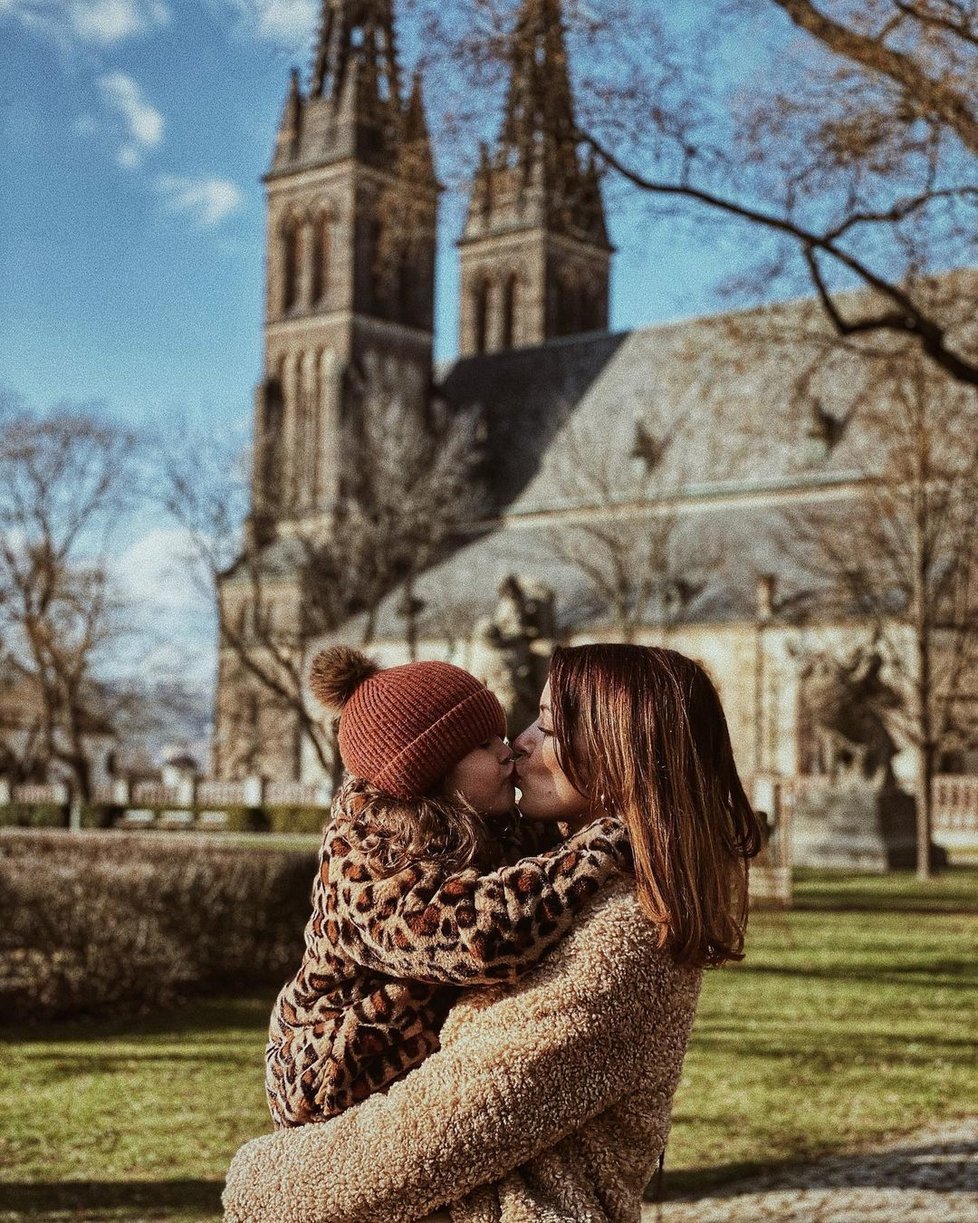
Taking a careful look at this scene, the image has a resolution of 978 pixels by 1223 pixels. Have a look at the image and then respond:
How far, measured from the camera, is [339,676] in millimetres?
2594

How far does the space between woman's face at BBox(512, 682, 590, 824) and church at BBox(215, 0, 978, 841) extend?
96.5ft

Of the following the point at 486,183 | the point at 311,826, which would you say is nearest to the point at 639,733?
the point at 486,183

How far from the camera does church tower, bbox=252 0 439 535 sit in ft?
181

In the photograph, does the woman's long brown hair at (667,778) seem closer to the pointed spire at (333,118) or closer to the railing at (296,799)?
the railing at (296,799)

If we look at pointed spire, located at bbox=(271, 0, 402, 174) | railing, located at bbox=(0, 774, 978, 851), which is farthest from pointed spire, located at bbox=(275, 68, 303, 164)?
railing, located at bbox=(0, 774, 978, 851)

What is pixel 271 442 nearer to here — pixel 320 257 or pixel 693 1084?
pixel 320 257

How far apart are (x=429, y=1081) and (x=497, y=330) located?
207 feet

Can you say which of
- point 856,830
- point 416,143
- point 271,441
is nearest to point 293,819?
point 856,830

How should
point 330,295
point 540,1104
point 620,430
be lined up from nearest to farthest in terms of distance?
1. point 540,1104
2. point 620,430
3. point 330,295

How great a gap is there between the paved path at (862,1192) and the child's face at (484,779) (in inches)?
132

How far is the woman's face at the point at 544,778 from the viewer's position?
8.02 feet

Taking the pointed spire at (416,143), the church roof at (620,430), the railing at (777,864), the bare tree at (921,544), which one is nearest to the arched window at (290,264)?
the church roof at (620,430)

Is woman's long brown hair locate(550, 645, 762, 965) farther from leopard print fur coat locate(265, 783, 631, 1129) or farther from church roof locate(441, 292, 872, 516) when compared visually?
church roof locate(441, 292, 872, 516)

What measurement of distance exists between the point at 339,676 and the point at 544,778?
376 millimetres
